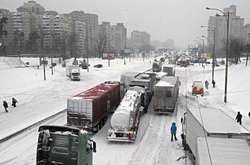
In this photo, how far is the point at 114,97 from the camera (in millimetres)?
29172

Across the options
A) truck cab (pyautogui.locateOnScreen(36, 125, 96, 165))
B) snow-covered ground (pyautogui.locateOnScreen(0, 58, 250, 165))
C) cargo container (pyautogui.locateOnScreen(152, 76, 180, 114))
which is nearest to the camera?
truck cab (pyautogui.locateOnScreen(36, 125, 96, 165))

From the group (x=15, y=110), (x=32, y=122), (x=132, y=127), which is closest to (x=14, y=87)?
(x=15, y=110)

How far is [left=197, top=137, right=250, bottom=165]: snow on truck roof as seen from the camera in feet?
33.1

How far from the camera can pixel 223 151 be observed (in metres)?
11.0

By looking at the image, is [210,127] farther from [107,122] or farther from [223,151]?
[107,122]

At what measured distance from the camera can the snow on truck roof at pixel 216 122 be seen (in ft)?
46.7

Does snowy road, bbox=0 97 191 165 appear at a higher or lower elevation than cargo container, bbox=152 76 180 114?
lower

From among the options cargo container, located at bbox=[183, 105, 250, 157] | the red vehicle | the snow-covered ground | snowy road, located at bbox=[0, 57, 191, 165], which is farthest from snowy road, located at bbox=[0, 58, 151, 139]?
cargo container, located at bbox=[183, 105, 250, 157]

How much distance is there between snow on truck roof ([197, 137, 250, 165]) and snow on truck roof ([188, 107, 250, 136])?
1743 millimetres

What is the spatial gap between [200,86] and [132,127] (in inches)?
853

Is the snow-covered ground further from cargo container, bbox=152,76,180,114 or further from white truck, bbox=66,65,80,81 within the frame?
white truck, bbox=66,65,80,81

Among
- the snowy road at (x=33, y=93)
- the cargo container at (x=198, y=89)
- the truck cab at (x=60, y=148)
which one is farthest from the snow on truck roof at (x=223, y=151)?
the cargo container at (x=198, y=89)

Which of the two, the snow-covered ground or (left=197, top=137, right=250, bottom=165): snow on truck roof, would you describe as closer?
(left=197, top=137, right=250, bottom=165): snow on truck roof

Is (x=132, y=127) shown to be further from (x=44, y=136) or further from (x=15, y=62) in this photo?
(x=15, y=62)
